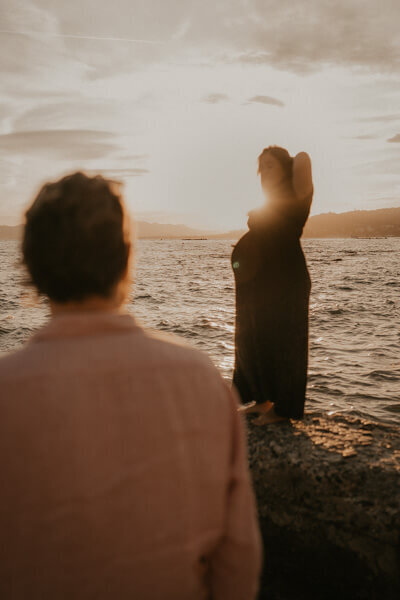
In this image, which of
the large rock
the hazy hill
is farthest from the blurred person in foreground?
the hazy hill

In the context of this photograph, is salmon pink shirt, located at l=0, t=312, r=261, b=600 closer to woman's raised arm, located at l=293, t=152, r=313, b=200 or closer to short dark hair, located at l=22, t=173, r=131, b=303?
short dark hair, located at l=22, t=173, r=131, b=303

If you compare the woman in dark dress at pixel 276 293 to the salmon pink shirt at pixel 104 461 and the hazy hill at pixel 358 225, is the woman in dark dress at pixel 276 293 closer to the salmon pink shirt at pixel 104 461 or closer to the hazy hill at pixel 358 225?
the salmon pink shirt at pixel 104 461

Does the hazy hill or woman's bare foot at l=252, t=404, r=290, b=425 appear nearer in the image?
woman's bare foot at l=252, t=404, r=290, b=425

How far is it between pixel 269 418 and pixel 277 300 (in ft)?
3.08

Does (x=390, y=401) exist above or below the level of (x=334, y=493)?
below

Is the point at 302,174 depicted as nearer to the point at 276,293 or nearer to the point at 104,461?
the point at 276,293

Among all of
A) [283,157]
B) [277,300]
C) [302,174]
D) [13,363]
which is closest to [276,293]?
[277,300]

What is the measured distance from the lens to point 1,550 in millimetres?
1094

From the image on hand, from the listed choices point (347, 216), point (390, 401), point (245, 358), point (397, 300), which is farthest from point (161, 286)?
point (347, 216)

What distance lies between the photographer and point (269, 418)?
348 centimetres

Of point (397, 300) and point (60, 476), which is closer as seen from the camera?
point (60, 476)

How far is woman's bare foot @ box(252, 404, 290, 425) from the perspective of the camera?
135 inches

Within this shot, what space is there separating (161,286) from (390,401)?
16.6 m

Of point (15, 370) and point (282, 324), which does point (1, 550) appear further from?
point (282, 324)
